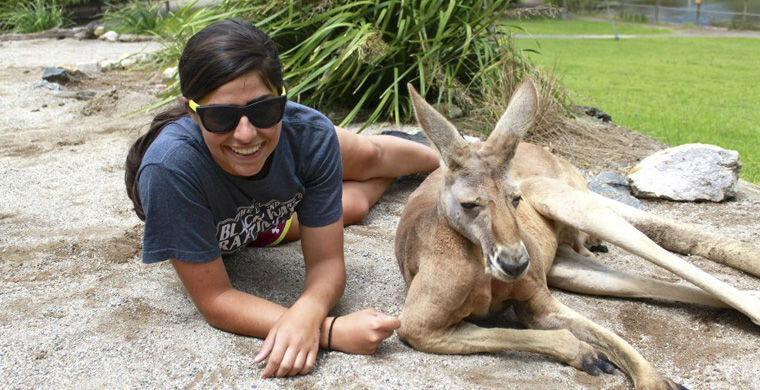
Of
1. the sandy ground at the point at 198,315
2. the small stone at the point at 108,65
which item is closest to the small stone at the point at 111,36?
the small stone at the point at 108,65

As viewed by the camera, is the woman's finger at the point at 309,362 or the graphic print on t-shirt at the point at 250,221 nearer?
the woman's finger at the point at 309,362

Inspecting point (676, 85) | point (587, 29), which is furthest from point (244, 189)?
point (587, 29)

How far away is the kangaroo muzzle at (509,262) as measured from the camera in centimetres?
233

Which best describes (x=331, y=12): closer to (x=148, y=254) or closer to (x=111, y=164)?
(x=111, y=164)

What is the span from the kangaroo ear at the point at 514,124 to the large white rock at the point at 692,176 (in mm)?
2073

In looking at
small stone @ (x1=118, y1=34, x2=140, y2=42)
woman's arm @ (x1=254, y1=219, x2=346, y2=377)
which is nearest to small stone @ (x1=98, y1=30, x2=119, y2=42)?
small stone @ (x1=118, y1=34, x2=140, y2=42)

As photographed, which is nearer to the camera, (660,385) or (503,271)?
(503,271)

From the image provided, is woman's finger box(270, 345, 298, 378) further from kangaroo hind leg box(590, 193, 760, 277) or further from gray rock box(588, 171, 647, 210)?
gray rock box(588, 171, 647, 210)

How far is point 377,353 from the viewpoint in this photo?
2701 millimetres

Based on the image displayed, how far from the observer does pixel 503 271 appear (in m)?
2.33

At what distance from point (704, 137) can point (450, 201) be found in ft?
14.1

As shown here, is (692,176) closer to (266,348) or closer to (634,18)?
(266,348)

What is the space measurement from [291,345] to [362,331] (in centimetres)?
26

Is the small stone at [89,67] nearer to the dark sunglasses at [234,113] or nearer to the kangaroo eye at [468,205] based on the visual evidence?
the dark sunglasses at [234,113]
